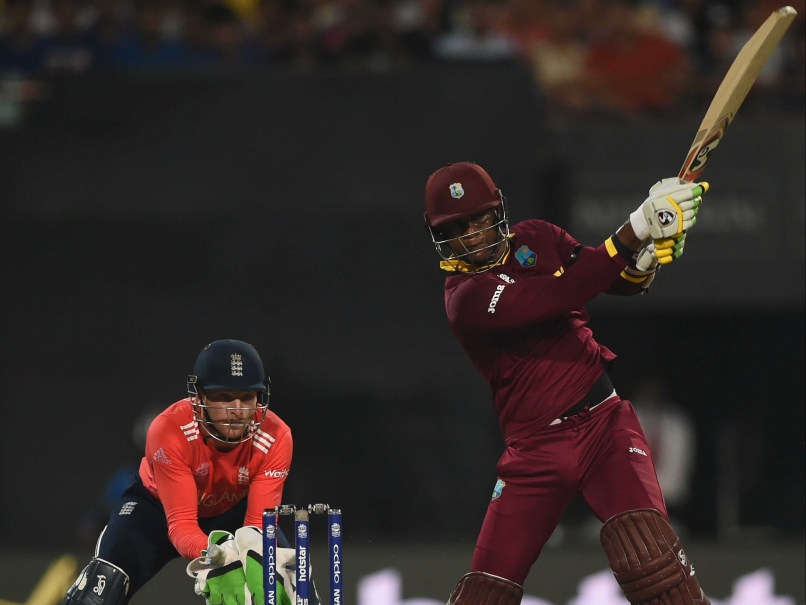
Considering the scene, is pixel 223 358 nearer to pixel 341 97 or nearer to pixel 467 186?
pixel 467 186

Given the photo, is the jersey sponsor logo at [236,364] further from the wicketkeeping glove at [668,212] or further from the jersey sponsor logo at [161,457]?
the wicketkeeping glove at [668,212]

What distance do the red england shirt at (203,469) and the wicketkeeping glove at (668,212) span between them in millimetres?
1784

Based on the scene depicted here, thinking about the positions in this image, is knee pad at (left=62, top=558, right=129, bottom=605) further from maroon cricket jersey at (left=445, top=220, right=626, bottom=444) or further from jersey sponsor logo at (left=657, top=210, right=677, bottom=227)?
jersey sponsor logo at (left=657, top=210, right=677, bottom=227)

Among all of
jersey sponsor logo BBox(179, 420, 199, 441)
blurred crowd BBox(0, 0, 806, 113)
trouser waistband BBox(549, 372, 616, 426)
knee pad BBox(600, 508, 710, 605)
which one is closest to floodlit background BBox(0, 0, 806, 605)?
blurred crowd BBox(0, 0, 806, 113)

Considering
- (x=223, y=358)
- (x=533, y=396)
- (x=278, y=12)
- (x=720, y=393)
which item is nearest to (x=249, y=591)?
(x=223, y=358)

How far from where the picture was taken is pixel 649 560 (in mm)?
4805

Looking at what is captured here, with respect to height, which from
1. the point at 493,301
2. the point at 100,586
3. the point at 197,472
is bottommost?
the point at 100,586

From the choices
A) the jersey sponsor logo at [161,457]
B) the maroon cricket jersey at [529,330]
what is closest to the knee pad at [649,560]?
the maroon cricket jersey at [529,330]

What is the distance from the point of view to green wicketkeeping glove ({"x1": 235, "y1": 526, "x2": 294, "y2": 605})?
15.4 feet

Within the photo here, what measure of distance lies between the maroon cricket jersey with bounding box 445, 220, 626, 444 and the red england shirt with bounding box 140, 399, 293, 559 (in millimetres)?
945

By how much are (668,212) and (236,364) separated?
1830 millimetres

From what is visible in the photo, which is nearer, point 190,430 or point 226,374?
point 226,374

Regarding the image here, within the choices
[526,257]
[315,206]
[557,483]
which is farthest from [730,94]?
[315,206]

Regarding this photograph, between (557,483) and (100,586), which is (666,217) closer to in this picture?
(557,483)
